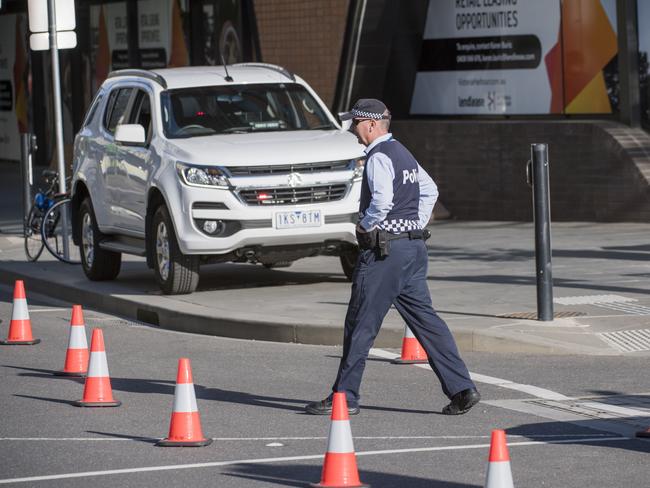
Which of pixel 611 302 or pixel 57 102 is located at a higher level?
pixel 57 102

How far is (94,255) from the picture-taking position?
51.1 ft

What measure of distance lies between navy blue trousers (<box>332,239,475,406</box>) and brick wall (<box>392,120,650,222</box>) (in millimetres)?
9657

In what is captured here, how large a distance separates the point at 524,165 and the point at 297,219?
6744 mm

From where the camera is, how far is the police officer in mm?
8742

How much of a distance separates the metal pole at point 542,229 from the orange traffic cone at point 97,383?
345cm

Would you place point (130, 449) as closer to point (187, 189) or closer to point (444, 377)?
point (444, 377)

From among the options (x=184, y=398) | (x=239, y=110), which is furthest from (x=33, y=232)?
(x=184, y=398)

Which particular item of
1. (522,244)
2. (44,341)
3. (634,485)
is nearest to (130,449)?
(634,485)

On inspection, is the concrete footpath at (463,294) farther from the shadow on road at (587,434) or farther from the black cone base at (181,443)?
the black cone base at (181,443)

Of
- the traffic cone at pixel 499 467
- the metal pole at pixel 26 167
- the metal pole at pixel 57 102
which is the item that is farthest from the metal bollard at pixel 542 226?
the metal pole at pixel 26 167

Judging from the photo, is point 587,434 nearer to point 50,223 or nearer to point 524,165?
point 50,223

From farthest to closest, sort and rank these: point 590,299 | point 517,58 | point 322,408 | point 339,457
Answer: point 517,58, point 590,299, point 322,408, point 339,457

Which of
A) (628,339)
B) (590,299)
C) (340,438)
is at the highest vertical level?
(340,438)

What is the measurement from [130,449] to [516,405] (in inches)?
91.2
